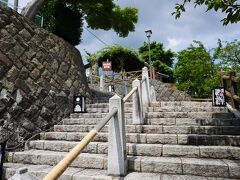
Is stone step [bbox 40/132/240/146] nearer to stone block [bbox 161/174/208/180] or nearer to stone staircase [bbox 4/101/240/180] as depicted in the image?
stone staircase [bbox 4/101/240/180]

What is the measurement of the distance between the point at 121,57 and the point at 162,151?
19964 millimetres

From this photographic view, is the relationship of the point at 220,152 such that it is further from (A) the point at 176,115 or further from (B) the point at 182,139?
(A) the point at 176,115

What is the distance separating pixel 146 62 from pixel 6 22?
67.5 feet

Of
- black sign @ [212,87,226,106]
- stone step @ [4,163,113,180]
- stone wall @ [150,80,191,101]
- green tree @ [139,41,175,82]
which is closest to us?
stone step @ [4,163,113,180]

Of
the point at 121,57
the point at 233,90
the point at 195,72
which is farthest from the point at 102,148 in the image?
the point at 121,57

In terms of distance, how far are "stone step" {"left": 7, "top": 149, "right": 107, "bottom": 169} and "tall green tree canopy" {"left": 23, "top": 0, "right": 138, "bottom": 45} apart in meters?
5.88

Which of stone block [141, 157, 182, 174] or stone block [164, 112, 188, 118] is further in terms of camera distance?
stone block [164, 112, 188, 118]

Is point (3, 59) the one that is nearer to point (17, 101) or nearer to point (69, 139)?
point (17, 101)

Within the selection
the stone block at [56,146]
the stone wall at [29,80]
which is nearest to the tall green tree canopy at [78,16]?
the stone wall at [29,80]

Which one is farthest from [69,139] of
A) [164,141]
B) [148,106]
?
[148,106]

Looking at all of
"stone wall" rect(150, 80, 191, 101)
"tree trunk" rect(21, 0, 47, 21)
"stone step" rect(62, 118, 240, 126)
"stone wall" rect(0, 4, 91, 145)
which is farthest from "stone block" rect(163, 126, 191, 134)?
"stone wall" rect(150, 80, 191, 101)

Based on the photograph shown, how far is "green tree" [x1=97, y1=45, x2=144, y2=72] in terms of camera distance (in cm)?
2283

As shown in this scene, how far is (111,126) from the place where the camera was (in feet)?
10.8

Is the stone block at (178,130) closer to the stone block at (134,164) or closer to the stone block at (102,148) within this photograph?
the stone block at (134,164)
